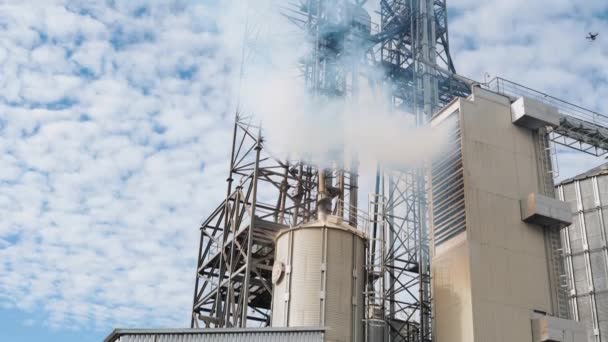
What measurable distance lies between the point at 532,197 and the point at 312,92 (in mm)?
11896

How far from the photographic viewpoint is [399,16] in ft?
125

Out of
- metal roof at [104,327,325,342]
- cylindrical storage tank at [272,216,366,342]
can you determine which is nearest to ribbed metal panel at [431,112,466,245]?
cylindrical storage tank at [272,216,366,342]

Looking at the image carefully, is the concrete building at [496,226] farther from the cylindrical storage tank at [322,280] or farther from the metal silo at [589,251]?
the metal silo at [589,251]

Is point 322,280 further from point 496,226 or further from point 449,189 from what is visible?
point 496,226

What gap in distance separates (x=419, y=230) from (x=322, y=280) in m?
5.70

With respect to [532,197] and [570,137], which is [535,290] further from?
[570,137]

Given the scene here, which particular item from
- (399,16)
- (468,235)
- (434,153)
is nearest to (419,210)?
(434,153)

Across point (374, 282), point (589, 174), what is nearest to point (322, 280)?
point (374, 282)

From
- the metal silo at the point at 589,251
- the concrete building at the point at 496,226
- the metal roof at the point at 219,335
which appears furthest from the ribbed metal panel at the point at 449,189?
the metal silo at the point at 589,251

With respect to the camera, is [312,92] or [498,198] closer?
[498,198]

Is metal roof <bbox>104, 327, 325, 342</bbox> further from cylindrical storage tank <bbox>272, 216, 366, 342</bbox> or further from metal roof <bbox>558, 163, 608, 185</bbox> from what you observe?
metal roof <bbox>558, 163, 608, 185</bbox>

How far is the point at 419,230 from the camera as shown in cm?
3231

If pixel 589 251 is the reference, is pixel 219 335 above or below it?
below

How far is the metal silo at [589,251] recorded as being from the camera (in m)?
35.3
